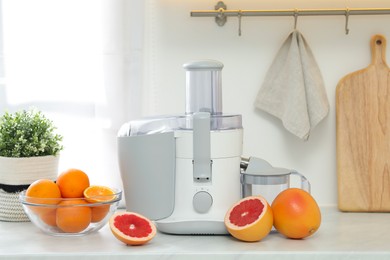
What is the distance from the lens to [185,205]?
1.56 metres

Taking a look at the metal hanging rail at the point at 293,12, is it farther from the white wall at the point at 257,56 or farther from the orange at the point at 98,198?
the orange at the point at 98,198

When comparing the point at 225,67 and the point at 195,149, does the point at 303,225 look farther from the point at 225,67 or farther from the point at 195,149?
the point at 225,67

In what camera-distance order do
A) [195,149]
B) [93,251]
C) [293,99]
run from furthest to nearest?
[293,99] < [195,149] < [93,251]

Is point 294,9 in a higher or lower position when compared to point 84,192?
higher

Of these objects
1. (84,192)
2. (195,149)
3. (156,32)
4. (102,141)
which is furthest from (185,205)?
(156,32)

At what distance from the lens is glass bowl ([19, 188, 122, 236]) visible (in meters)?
1.55

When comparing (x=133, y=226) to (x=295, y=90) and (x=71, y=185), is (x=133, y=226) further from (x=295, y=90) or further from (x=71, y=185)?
(x=295, y=90)

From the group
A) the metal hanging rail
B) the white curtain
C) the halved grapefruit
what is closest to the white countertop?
the halved grapefruit

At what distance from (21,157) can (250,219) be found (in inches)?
23.8

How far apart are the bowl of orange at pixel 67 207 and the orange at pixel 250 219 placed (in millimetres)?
278

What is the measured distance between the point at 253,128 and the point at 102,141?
414 millimetres

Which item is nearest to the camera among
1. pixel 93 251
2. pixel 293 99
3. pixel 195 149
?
pixel 93 251

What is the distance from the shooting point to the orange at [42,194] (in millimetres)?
1562

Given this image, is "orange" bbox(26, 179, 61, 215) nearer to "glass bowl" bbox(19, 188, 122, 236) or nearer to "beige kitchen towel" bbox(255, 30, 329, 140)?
"glass bowl" bbox(19, 188, 122, 236)
